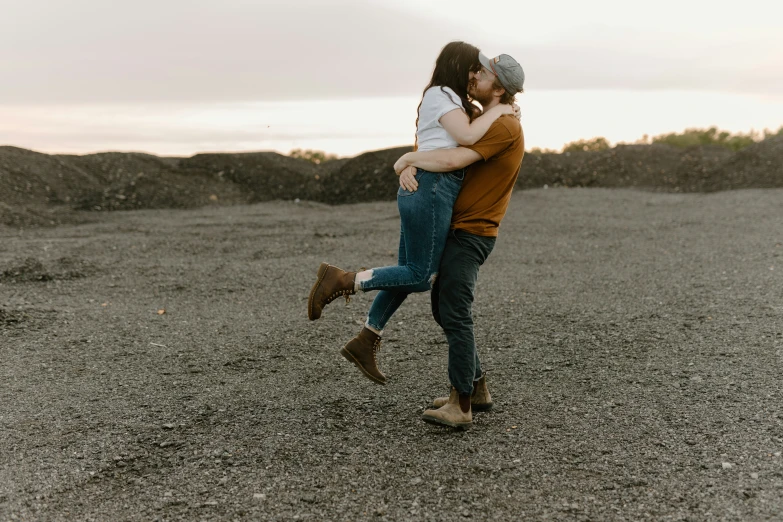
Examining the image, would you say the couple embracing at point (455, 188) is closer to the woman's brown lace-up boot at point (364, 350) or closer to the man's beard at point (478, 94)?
the man's beard at point (478, 94)

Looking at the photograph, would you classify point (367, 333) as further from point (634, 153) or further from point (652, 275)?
point (634, 153)

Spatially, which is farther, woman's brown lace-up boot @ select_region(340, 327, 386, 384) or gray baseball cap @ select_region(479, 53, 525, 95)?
woman's brown lace-up boot @ select_region(340, 327, 386, 384)

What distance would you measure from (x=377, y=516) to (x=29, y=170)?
683 inches

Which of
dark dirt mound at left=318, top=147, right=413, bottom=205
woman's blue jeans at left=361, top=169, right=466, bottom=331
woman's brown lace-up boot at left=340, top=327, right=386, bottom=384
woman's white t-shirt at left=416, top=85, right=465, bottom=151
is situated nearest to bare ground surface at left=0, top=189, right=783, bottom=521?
woman's brown lace-up boot at left=340, top=327, right=386, bottom=384

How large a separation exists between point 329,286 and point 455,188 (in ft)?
2.62

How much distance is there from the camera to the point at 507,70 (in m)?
3.47

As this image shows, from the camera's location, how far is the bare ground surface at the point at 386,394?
127 inches

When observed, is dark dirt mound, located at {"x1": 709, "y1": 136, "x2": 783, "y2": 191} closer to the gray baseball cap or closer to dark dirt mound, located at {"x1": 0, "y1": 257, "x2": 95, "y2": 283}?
dark dirt mound, located at {"x1": 0, "y1": 257, "x2": 95, "y2": 283}

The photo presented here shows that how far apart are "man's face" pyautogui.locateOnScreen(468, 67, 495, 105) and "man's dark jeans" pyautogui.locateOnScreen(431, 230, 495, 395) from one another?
67 cm

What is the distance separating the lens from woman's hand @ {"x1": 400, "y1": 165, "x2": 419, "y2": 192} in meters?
3.54

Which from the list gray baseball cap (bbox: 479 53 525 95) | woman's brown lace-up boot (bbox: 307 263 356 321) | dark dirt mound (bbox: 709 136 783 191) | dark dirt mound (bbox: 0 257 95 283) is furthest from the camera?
dark dirt mound (bbox: 709 136 783 191)

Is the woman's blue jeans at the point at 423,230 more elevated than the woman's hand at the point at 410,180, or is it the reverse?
the woman's hand at the point at 410,180

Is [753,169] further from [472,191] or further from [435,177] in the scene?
[435,177]

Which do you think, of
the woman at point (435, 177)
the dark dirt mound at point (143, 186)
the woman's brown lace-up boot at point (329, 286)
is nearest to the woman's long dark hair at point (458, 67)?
the woman at point (435, 177)
